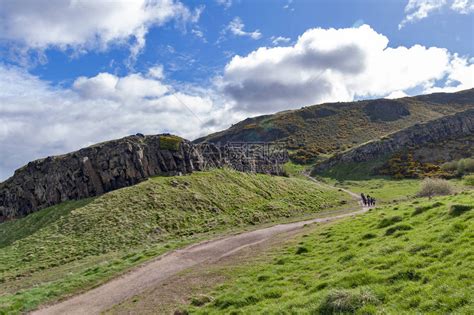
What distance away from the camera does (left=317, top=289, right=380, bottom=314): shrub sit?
11.7m

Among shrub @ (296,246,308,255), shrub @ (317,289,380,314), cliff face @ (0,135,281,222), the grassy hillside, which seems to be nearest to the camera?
shrub @ (317,289,380,314)

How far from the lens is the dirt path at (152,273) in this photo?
21.5 m

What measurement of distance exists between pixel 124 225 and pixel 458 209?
120 ft

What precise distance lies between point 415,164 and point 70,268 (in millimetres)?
96738

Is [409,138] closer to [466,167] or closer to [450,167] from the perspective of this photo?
[450,167]

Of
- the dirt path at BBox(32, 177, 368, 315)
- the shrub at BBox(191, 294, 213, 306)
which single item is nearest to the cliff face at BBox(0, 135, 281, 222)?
the dirt path at BBox(32, 177, 368, 315)

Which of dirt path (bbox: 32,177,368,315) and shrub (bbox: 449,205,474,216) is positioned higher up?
shrub (bbox: 449,205,474,216)

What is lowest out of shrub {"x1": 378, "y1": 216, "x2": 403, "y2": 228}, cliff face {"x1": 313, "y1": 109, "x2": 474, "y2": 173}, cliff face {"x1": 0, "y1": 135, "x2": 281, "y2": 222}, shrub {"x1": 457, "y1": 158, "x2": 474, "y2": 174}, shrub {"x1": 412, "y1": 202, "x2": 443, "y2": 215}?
shrub {"x1": 457, "y1": 158, "x2": 474, "y2": 174}

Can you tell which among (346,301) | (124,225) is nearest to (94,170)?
(124,225)

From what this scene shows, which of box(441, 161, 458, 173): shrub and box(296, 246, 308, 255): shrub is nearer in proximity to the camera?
box(296, 246, 308, 255): shrub

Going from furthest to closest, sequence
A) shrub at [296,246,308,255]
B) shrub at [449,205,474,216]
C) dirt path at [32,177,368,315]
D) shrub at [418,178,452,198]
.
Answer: shrub at [418,178,452,198], shrub at [296,246,308,255], dirt path at [32,177,368,315], shrub at [449,205,474,216]

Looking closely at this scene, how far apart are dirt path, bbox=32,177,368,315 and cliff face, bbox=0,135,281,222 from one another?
90.3ft

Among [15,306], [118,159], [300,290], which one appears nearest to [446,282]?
[300,290]

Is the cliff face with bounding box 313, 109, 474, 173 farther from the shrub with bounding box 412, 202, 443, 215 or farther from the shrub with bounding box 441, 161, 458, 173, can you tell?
the shrub with bounding box 412, 202, 443, 215
